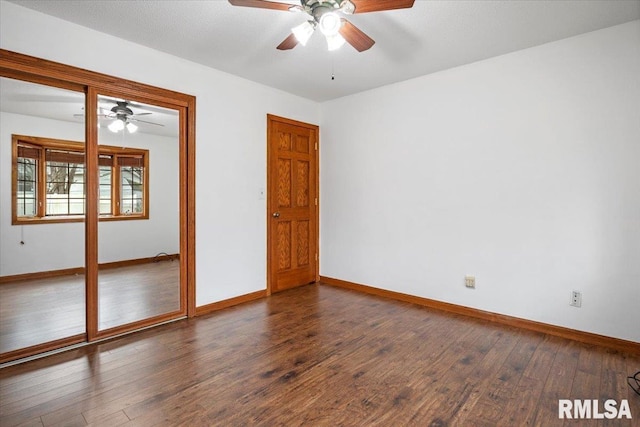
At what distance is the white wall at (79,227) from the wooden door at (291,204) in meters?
1.23

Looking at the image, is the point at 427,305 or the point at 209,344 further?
the point at 427,305

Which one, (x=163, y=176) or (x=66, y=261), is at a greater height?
(x=163, y=176)

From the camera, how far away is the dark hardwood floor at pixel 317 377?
6.11 feet

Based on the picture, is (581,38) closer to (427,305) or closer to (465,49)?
(465,49)

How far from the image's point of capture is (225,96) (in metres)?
3.71

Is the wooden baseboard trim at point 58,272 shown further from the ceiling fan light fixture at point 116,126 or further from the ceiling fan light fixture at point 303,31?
the ceiling fan light fixture at point 303,31

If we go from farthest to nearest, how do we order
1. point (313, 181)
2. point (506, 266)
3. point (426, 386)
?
point (313, 181)
point (506, 266)
point (426, 386)

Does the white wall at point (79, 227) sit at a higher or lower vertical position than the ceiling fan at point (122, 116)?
lower

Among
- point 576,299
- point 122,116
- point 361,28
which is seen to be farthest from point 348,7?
point 576,299

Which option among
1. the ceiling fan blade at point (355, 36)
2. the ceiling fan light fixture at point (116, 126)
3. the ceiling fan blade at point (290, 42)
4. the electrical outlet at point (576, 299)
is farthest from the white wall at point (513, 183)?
the ceiling fan light fixture at point (116, 126)

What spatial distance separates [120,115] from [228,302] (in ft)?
7.14

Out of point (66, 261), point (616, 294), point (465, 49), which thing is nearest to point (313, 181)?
point (465, 49)

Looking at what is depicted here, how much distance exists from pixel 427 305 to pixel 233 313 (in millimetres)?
2149

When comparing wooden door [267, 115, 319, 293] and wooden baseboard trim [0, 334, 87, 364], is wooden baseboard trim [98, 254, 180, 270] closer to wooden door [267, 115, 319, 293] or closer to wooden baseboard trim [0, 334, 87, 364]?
wooden baseboard trim [0, 334, 87, 364]
